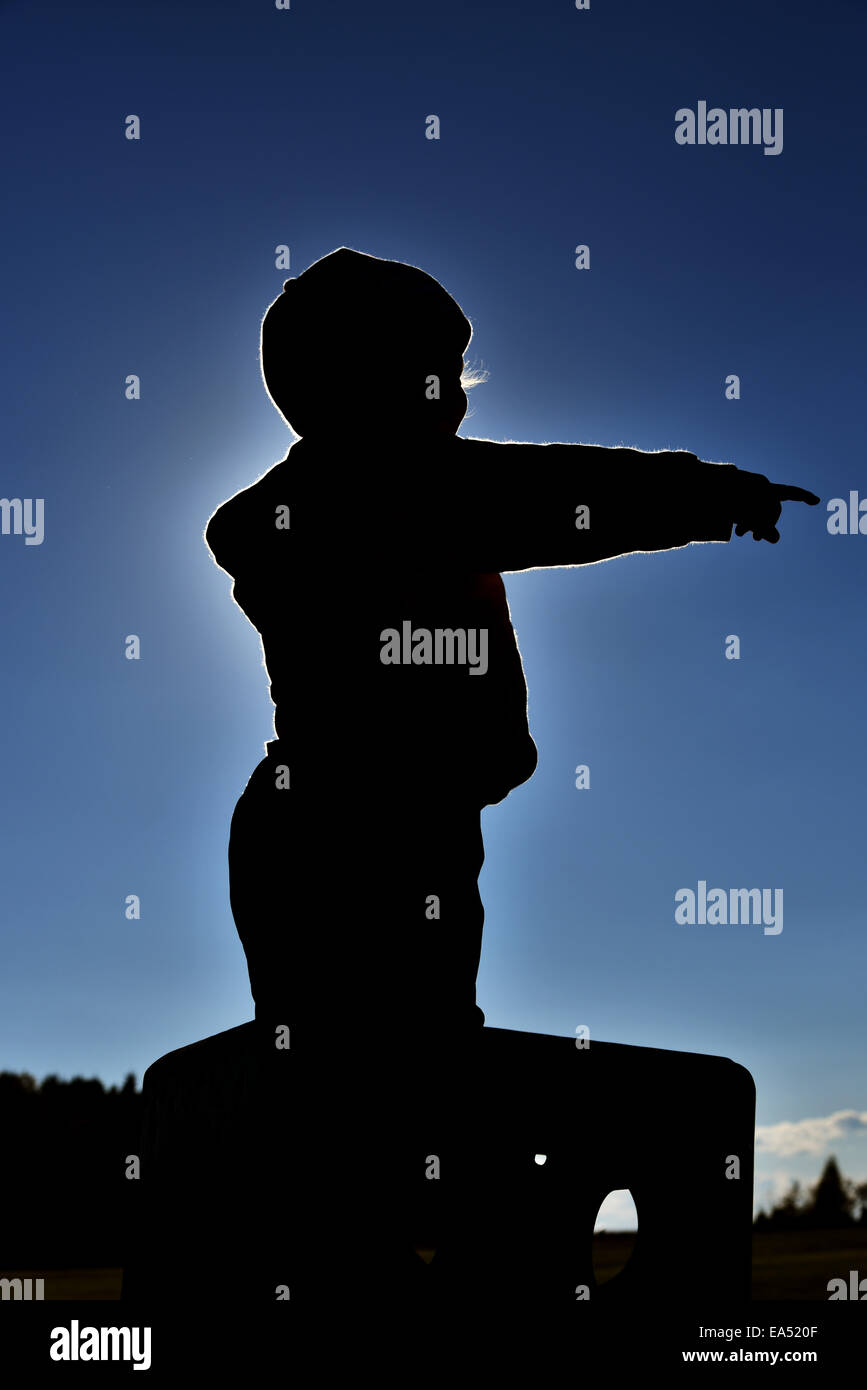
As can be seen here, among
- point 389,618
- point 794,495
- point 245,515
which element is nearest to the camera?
point 794,495

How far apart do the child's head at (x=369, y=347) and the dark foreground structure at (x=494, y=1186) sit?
1.46 meters

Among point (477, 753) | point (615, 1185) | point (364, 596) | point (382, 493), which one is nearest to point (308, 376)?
point (382, 493)

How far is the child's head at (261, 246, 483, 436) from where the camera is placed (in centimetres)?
266

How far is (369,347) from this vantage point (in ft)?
8.73

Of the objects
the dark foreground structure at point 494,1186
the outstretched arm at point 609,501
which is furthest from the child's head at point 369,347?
the dark foreground structure at point 494,1186

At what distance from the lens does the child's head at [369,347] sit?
266cm

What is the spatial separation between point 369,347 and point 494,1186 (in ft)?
6.26

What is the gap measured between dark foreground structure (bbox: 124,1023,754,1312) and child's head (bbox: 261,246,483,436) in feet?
4.78

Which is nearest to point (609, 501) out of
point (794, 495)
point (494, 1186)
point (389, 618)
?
point (794, 495)

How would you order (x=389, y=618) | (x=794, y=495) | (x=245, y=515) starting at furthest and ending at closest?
(x=245, y=515), (x=389, y=618), (x=794, y=495)

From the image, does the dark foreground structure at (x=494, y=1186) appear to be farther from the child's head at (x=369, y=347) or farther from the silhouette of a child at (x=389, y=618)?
the child's head at (x=369, y=347)

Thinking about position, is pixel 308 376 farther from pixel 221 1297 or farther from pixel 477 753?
pixel 221 1297

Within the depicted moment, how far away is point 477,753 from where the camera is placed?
2.57m

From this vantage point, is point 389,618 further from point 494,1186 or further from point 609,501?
point 494,1186
